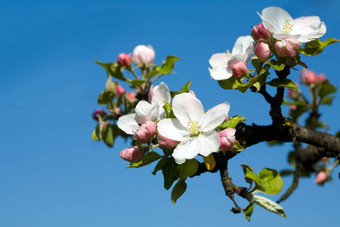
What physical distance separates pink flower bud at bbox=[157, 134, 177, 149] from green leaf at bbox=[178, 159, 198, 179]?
4.0 inches

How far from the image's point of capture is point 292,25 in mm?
1975

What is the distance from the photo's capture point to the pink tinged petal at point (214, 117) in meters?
1.70

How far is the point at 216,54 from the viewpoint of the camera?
79.1 inches

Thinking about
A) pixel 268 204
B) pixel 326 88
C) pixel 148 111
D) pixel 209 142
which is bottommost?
pixel 268 204

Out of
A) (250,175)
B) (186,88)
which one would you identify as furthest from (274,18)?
(250,175)

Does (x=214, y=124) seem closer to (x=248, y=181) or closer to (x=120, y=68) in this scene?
(x=248, y=181)

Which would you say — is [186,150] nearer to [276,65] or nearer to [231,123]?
[231,123]

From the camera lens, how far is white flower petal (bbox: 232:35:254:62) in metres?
1.89

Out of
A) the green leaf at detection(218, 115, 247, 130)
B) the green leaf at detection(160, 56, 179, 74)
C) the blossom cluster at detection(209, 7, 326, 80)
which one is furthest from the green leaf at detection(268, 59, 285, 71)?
the green leaf at detection(160, 56, 179, 74)

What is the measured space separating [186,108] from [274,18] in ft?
1.91

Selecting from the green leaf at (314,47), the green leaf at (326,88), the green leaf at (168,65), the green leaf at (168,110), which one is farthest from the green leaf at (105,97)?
the green leaf at (326,88)

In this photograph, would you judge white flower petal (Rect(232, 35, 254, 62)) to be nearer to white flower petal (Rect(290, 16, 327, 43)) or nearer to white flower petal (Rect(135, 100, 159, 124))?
white flower petal (Rect(290, 16, 327, 43))

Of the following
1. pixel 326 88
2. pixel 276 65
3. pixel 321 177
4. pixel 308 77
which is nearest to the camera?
pixel 276 65

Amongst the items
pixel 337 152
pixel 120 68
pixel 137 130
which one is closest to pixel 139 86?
pixel 120 68
